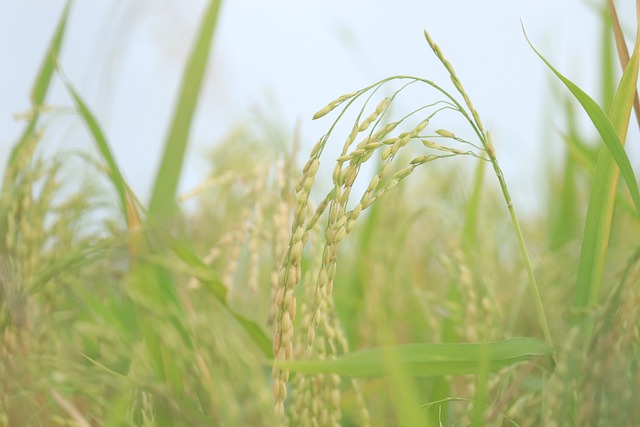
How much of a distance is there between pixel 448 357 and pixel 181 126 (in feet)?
1.69

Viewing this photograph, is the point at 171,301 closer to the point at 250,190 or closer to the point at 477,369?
the point at 250,190

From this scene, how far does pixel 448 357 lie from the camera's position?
0.57 m

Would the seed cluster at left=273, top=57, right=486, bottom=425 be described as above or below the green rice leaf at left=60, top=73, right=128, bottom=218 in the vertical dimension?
below

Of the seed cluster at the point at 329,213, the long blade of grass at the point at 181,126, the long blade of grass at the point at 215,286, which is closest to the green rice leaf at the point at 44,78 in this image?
the long blade of grass at the point at 181,126

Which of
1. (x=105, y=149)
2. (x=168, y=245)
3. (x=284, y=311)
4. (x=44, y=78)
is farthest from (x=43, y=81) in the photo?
(x=284, y=311)

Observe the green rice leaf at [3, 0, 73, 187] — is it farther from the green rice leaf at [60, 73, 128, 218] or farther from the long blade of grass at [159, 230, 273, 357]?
the long blade of grass at [159, 230, 273, 357]

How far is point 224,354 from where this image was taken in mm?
476

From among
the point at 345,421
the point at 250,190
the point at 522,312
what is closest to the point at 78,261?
the point at 250,190

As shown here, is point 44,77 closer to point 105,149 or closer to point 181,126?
point 181,126

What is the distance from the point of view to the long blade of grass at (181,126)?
3.17 feet

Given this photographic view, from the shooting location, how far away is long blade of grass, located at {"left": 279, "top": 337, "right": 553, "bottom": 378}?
1.72ft

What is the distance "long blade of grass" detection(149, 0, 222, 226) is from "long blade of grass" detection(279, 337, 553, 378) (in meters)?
0.45

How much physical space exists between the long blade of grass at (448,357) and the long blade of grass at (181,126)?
0.45 metres

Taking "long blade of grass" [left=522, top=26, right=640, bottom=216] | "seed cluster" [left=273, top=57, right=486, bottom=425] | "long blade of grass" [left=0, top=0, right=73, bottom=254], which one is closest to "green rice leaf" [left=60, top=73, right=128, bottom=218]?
"long blade of grass" [left=0, top=0, right=73, bottom=254]
